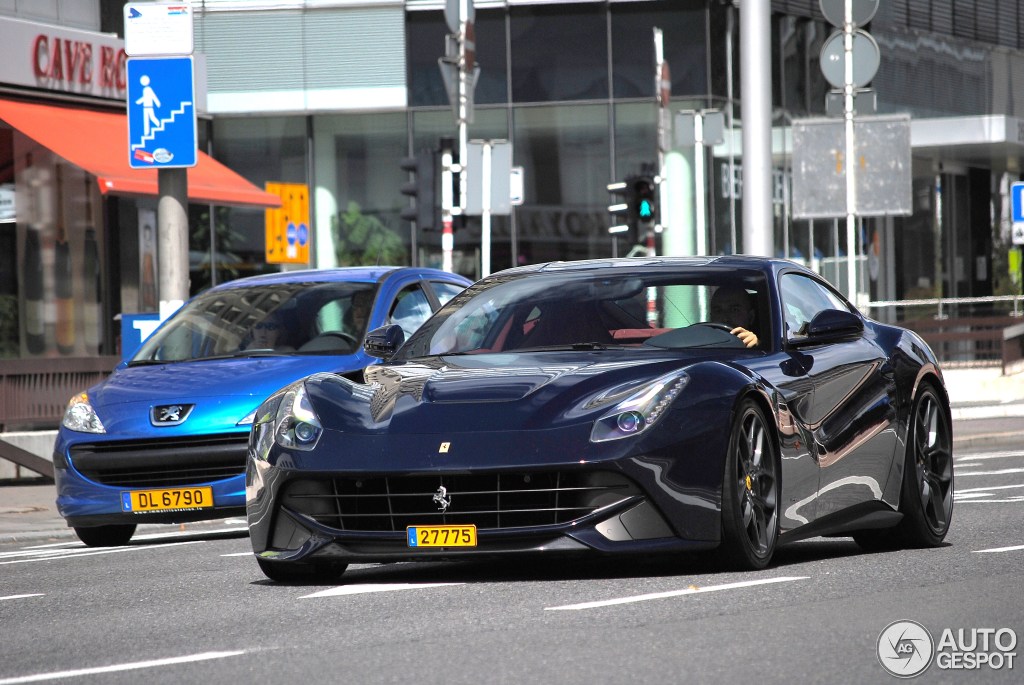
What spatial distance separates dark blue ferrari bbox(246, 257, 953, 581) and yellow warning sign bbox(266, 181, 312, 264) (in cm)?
1798

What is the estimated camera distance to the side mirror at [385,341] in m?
9.10

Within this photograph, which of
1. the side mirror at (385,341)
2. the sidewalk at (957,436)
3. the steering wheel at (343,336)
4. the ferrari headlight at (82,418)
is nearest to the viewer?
the side mirror at (385,341)

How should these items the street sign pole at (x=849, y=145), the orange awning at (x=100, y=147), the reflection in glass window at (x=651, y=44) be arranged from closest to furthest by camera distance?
the orange awning at (x=100, y=147)
the street sign pole at (x=849, y=145)
the reflection in glass window at (x=651, y=44)

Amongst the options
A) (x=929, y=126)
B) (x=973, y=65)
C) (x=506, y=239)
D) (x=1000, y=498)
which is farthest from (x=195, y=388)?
(x=973, y=65)

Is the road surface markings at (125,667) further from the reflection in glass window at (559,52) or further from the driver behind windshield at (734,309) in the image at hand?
the reflection in glass window at (559,52)

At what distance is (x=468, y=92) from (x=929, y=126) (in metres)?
22.4

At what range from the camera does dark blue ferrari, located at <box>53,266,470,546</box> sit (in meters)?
11.7

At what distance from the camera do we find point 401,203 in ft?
125

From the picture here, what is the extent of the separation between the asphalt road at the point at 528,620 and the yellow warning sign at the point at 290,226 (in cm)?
1756

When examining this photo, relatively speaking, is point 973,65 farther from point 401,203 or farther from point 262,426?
point 262,426

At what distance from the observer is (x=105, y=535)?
12406 millimetres

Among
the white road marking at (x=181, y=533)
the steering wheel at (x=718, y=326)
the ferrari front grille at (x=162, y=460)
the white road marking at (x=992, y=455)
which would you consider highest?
the steering wheel at (x=718, y=326)

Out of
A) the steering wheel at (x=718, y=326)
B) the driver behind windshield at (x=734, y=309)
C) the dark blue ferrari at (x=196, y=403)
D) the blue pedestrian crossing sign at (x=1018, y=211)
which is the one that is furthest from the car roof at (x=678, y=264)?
the blue pedestrian crossing sign at (x=1018, y=211)
